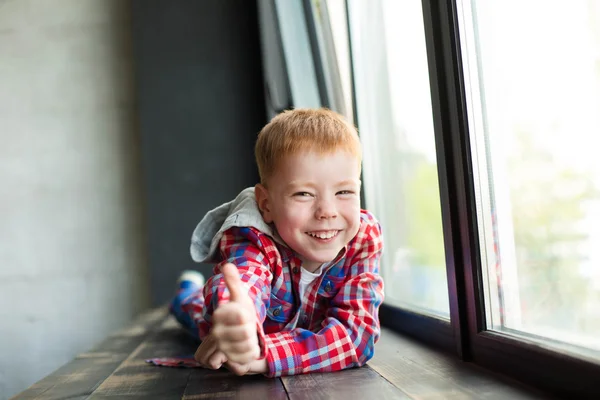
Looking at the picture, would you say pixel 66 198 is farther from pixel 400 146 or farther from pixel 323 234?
pixel 323 234

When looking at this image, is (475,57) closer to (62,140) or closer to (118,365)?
(118,365)

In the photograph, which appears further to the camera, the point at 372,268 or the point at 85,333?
the point at 85,333

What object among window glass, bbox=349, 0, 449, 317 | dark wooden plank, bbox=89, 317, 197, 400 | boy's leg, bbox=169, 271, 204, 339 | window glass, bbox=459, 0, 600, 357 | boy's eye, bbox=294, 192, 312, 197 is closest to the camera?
window glass, bbox=459, 0, 600, 357

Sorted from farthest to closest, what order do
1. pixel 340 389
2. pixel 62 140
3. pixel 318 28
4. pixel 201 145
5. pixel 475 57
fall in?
pixel 62 140 < pixel 201 145 < pixel 318 28 < pixel 475 57 < pixel 340 389

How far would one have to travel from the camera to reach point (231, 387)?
1220mm

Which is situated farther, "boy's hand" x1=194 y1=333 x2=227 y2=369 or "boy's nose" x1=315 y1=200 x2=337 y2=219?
"boy's nose" x1=315 y1=200 x2=337 y2=219

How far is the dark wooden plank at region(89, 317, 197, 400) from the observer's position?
1.22 m

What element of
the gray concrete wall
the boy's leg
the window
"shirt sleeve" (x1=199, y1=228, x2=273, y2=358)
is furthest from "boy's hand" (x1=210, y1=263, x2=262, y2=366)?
the gray concrete wall

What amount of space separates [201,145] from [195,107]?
0.21 metres

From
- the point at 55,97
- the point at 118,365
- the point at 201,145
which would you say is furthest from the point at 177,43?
the point at 118,365

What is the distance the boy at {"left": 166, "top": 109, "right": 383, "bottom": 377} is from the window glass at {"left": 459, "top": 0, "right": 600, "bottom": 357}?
28cm

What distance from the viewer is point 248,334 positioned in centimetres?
105

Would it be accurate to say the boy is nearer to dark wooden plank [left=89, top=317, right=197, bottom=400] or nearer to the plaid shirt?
the plaid shirt

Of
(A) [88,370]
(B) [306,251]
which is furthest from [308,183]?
(A) [88,370]
